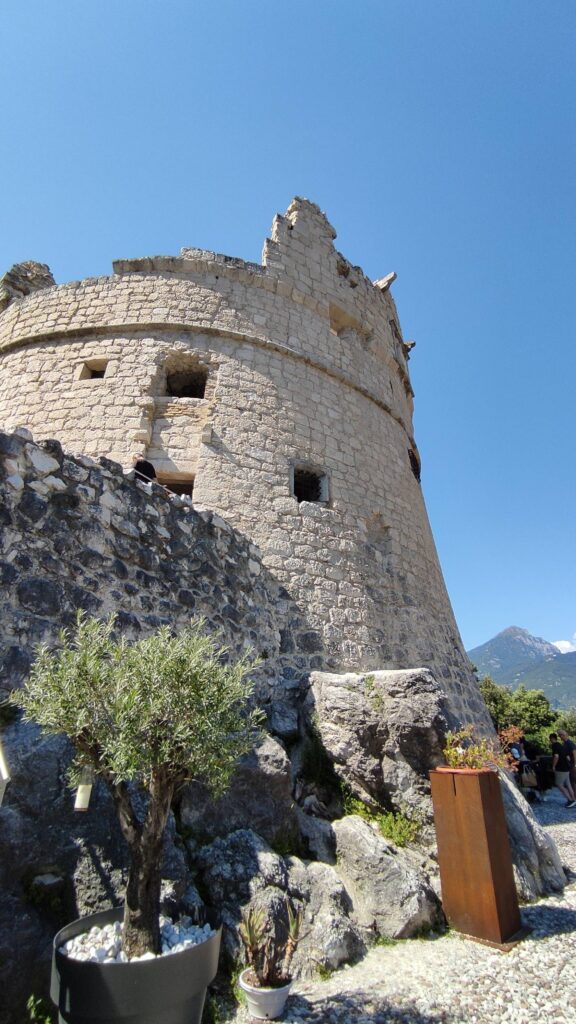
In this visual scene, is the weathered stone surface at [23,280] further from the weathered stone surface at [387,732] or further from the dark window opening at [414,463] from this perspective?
the weathered stone surface at [387,732]

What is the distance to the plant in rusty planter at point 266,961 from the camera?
8.93 ft

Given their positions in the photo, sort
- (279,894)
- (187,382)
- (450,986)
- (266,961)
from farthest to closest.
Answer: (187,382) < (279,894) < (450,986) < (266,961)

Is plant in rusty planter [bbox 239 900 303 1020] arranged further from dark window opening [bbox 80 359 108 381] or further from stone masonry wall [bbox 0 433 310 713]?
dark window opening [bbox 80 359 108 381]

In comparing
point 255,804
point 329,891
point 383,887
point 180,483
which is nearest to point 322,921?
point 329,891

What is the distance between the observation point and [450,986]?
303cm

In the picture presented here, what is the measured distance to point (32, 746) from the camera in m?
3.29

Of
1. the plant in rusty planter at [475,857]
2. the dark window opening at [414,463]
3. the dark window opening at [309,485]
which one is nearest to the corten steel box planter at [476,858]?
the plant in rusty planter at [475,857]

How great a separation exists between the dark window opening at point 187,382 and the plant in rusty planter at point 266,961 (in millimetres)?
7093

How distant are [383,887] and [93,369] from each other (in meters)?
7.76

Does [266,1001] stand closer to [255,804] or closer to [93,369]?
[255,804]

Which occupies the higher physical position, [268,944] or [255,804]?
[255,804]

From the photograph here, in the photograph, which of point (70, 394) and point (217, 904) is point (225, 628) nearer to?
point (217, 904)

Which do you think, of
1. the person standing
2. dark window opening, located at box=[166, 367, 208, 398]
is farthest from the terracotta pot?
the person standing

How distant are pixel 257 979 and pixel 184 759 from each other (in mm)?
1274
